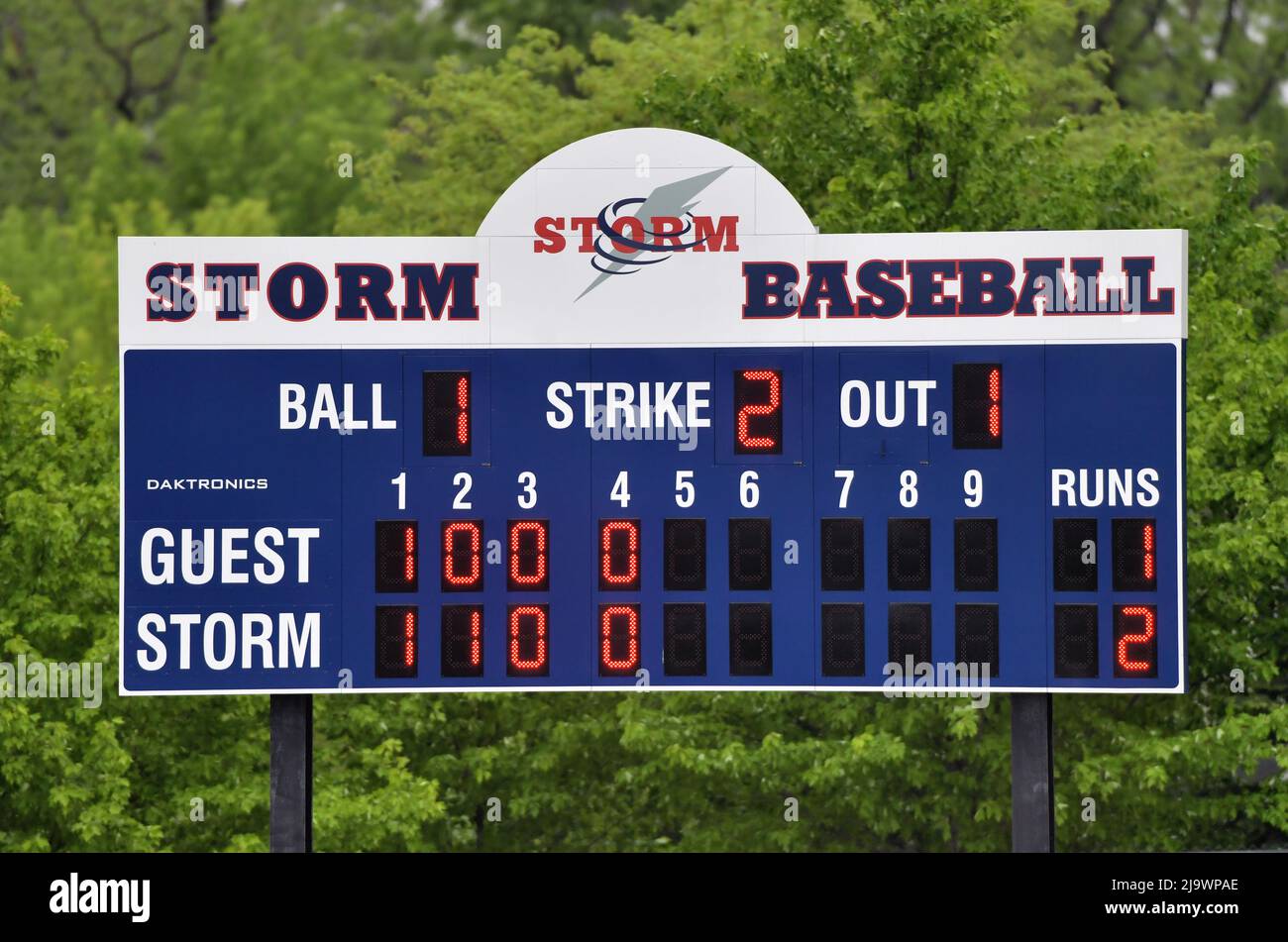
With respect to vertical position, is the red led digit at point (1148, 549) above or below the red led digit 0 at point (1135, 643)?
above

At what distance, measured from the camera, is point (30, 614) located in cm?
2181

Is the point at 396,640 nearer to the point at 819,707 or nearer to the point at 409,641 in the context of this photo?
the point at 409,641

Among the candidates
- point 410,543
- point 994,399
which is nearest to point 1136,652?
point 994,399

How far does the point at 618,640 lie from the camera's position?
15.0m

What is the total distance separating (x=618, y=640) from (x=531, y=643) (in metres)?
0.57

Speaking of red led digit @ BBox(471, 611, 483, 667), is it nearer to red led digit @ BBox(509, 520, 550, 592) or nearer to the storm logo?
red led digit @ BBox(509, 520, 550, 592)

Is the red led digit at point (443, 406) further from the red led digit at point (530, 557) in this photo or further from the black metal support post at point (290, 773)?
the black metal support post at point (290, 773)

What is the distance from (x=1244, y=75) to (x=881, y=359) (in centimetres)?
4587

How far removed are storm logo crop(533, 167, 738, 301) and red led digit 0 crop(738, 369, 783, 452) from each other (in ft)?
2.90

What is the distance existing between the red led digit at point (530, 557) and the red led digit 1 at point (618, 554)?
1.19 ft

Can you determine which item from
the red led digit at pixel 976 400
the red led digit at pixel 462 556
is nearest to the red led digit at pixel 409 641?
the red led digit at pixel 462 556

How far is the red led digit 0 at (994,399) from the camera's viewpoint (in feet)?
49.7
